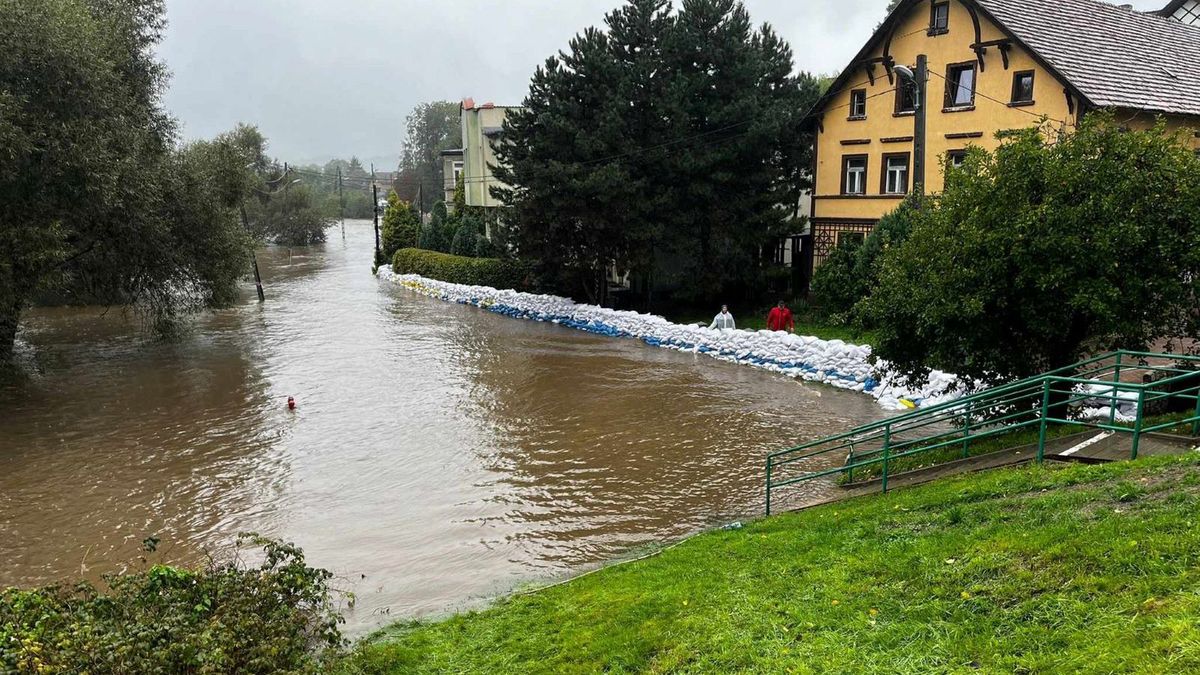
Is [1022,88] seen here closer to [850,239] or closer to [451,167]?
[850,239]

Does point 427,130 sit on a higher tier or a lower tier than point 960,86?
higher

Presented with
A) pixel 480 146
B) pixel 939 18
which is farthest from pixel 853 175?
pixel 480 146

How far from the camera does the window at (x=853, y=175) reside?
27.5 m

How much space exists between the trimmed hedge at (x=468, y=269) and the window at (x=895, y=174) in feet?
53.5

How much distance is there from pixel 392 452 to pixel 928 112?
66.1 ft

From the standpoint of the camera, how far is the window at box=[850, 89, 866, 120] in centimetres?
2719

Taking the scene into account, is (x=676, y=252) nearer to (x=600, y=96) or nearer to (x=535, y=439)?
(x=600, y=96)

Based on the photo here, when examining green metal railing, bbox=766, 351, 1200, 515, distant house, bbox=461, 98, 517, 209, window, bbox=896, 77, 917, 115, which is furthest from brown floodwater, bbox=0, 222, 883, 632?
distant house, bbox=461, 98, 517, 209

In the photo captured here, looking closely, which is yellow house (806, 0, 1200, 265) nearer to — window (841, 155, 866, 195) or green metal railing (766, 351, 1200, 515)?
window (841, 155, 866, 195)

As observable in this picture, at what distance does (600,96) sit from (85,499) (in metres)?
20.3

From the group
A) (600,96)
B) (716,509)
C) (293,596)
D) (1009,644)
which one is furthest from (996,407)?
(600,96)

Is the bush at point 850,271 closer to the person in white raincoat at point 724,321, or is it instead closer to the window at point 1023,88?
the person in white raincoat at point 724,321

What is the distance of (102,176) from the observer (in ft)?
59.6

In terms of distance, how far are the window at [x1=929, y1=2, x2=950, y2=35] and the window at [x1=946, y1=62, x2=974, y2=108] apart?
4.15 ft
